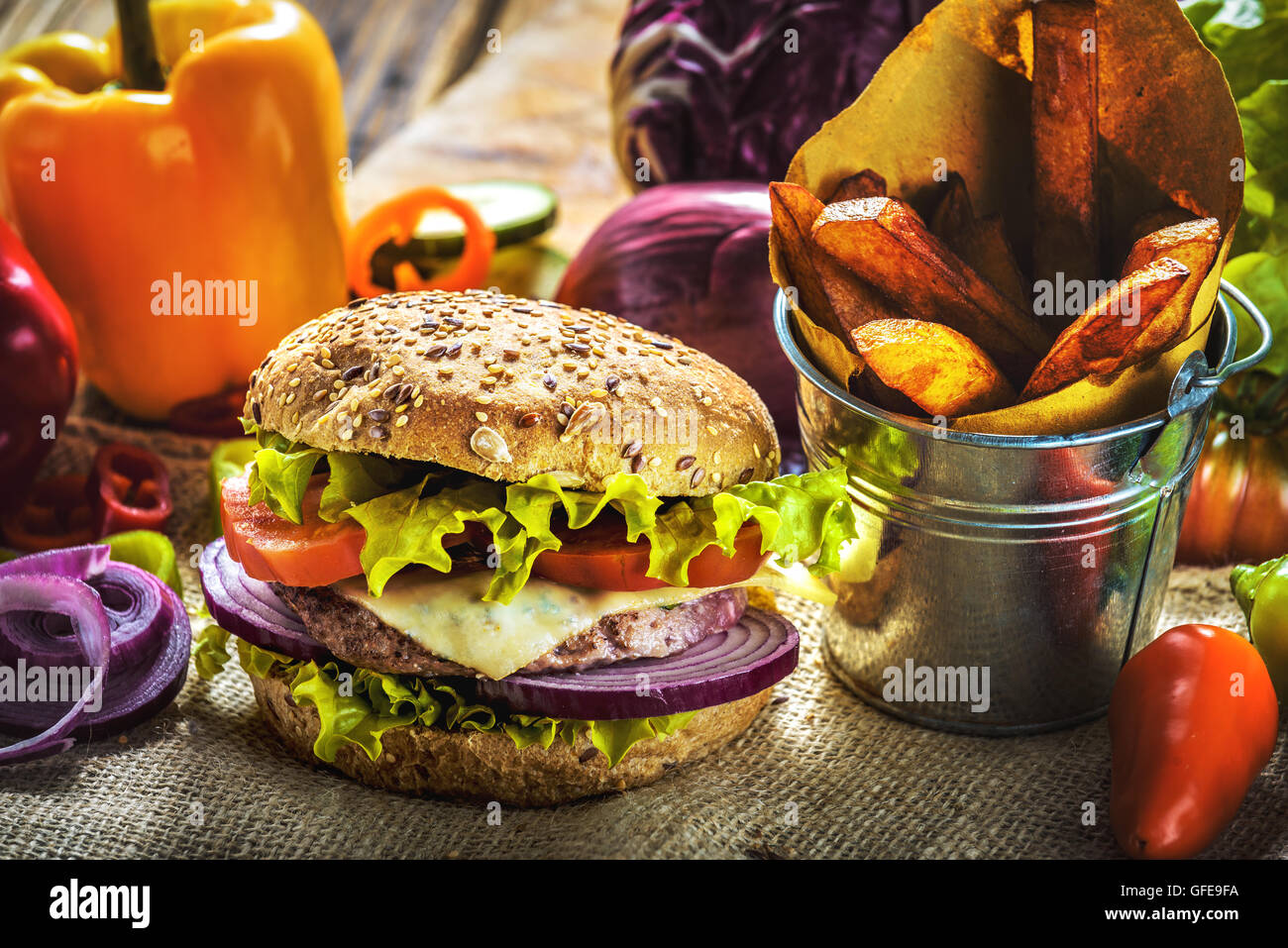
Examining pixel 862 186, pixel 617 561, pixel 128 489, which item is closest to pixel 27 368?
pixel 128 489

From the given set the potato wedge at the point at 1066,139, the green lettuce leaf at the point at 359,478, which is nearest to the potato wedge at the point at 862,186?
the potato wedge at the point at 1066,139

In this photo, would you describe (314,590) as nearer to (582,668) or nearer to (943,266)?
(582,668)

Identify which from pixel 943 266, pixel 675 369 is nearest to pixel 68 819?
pixel 675 369

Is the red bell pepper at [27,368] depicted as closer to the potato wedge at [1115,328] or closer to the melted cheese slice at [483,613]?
the melted cheese slice at [483,613]

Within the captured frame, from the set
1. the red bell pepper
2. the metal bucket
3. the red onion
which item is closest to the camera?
the metal bucket

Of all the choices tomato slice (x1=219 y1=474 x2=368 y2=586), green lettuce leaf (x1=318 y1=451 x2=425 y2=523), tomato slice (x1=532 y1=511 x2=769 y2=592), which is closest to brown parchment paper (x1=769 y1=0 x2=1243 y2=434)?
tomato slice (x1=532 y1=511 x2=769 y2=592)

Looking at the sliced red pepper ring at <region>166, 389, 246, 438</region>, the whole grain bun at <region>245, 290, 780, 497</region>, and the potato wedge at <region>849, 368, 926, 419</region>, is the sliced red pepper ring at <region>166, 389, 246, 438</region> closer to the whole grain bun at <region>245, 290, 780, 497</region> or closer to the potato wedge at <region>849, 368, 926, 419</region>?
the whole grain bun at <region>245, 290, 780, 497</region>
